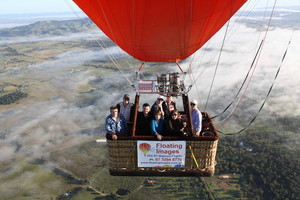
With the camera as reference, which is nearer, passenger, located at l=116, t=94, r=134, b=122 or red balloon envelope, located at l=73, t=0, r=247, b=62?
passenger, located at l=116, t=94, r=134, b=122

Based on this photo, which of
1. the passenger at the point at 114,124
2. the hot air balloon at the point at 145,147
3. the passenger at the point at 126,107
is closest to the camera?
the passenger at the point at 114,124

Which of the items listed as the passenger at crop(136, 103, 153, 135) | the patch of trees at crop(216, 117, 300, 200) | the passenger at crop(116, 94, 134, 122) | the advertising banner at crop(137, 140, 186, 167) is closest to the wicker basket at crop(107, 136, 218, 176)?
the advertising banner at crop(137, 140, 186, 167)

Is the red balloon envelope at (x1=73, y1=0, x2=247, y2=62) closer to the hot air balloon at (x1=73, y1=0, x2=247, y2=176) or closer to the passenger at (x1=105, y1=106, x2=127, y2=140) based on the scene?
the hot air balloon at (x1=73, y1=0, x2=247, y2=176)

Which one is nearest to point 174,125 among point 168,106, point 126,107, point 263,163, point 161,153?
point 161,153

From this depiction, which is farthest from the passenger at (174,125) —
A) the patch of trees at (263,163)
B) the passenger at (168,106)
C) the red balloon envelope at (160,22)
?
the patch of trees at (263,163)

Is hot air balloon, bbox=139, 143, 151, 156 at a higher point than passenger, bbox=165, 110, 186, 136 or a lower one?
lower

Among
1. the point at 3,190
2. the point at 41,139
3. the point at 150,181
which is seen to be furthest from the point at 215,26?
the point at 41,139

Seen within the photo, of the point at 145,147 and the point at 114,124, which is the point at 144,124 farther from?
the point at 114,124

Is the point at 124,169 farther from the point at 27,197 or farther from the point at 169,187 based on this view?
the point at 27,197

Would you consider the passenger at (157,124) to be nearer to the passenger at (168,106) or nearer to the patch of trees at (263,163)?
the passenger at (168,106)
